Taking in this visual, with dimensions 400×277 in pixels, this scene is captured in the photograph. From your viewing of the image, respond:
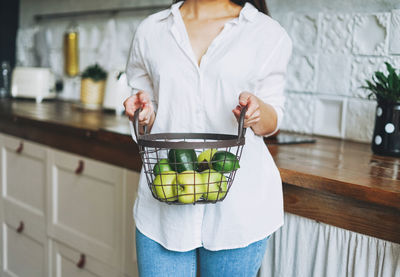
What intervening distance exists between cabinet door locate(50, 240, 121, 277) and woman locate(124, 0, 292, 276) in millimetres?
731

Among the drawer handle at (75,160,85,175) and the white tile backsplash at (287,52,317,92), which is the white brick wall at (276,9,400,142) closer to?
the white tile backsplash at (287,52,317,92)

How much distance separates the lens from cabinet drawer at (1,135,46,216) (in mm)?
2064

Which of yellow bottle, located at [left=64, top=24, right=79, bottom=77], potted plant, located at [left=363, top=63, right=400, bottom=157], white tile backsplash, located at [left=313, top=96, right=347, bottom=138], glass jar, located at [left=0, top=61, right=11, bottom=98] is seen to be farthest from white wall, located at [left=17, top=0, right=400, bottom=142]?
glass jar, located at [left=0, top=61, right=11, bottom=98]

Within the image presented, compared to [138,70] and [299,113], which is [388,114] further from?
[138,70]

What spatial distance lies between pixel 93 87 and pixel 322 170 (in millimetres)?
1609

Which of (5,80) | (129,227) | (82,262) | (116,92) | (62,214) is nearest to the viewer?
(129,227)

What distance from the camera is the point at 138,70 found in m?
1.17

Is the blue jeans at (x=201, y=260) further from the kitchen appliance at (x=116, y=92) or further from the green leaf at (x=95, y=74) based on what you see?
the green leaf at (x=95, y=74)

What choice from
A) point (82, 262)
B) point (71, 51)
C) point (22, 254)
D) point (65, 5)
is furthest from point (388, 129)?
point (65, 5)

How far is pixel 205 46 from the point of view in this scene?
1.07 meters

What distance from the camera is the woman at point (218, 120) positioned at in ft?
3.36

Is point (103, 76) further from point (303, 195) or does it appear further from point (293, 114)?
point (303, 195)

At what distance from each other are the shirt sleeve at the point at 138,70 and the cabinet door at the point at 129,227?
498mm

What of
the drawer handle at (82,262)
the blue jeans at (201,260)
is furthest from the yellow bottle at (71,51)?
the blue jeans at (201,260)
